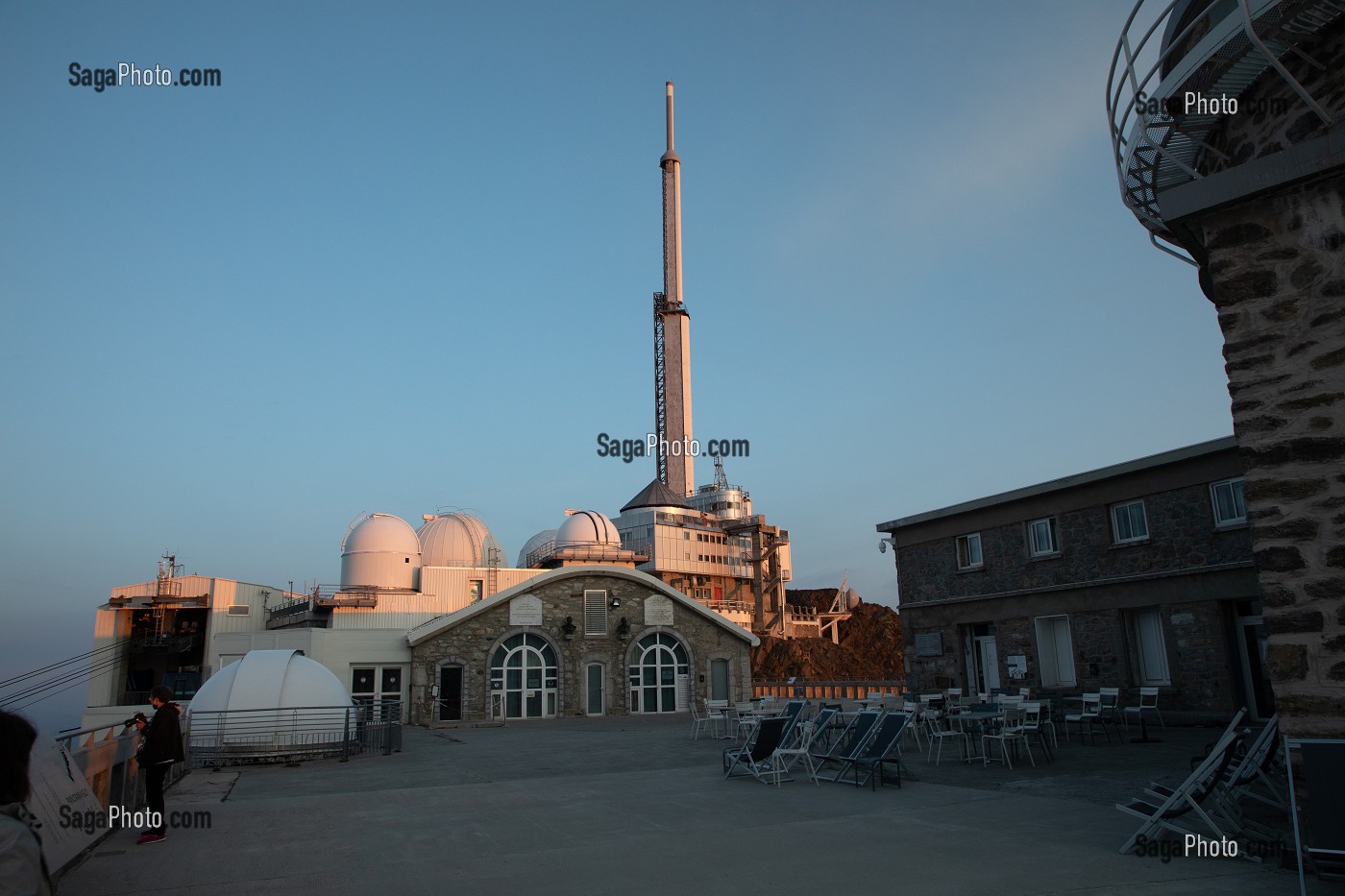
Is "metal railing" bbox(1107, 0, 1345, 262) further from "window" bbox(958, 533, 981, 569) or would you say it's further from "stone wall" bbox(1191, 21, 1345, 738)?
"window" bbox(958, 533, 981, 569)

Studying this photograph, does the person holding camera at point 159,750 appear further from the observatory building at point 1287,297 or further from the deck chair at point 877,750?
the observatory building at point 1287,297

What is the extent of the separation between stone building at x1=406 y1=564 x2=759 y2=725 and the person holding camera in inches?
616

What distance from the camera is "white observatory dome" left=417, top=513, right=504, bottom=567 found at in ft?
138

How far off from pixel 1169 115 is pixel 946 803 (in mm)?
6164

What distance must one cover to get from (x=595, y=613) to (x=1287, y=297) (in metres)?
21.6

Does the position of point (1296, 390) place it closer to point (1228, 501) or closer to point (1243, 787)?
point (1243, 787)

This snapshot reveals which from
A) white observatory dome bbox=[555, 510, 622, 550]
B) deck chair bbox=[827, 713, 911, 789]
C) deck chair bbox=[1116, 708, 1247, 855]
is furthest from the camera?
white observatory dome bbox=[555, 510, 622, 550]

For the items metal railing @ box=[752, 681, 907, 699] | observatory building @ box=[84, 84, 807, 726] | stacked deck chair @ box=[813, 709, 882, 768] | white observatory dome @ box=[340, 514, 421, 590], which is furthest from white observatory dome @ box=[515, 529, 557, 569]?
stacked deck chair @ box=[813, 709, 882, 768]

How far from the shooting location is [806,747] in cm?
998

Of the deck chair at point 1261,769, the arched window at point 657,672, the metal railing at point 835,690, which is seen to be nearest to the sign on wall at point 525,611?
the arched window at point 657,672

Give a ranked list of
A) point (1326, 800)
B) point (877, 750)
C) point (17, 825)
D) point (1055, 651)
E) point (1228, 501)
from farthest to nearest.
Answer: point (1055, 651) < point (1228, 501) < point (877, 750) < point (1326, 800) < point (17, 825)

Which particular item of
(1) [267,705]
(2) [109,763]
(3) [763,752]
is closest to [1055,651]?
(3) [763,752]

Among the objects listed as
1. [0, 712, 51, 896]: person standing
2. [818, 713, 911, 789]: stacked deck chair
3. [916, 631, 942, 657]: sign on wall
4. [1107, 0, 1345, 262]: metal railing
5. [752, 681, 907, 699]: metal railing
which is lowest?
[752, 681, 907, 699]: metal railing

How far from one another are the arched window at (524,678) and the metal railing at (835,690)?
7845 millimetres
